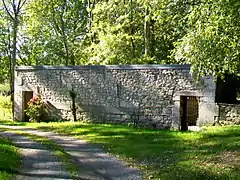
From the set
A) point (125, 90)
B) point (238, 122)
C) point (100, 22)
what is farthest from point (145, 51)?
point (238, 122)

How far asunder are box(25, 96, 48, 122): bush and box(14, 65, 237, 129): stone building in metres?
0.37

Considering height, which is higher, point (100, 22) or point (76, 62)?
point (100, 22)

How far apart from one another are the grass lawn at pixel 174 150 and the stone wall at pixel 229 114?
93 cm

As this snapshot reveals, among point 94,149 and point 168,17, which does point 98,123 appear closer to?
point 94,149

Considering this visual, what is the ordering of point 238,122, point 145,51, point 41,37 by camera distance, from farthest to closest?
1. point 41,37
2. point 145,51
3. point 238,122

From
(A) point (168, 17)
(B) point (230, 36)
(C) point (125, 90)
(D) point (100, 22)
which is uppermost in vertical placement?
(D) point (100, 22)

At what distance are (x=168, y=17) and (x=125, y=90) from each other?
7.08 m

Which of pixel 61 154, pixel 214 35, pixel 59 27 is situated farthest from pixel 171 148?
pixel 59 27

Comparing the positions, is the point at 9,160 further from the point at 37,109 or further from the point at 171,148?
the point at 37,109

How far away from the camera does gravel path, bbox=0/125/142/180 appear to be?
813cm

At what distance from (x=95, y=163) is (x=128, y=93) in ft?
26.9

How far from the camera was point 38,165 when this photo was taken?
8977 millimetres

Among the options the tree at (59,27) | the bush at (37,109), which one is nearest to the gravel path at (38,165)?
the bush at (37,109)

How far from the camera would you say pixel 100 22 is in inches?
963
